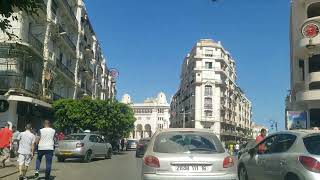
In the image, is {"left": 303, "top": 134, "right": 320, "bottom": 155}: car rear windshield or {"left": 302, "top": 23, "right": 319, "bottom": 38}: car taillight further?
{"left": 302, "top": 23, "right": 319, "bottom": 38}: car taillight

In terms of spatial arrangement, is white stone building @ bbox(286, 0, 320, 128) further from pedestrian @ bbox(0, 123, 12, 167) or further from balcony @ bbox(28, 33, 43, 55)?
pedestrian @ bbox(0, 123, 12, 167)

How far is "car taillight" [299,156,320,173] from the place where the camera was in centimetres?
891

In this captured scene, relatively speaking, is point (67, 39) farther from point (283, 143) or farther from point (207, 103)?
point (207, 103)

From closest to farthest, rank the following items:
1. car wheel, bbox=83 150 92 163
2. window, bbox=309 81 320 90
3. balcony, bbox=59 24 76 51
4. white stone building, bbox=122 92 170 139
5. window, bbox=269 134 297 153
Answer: window, bbox=269 134 297 153
car wheel, bbox=83 150 92 163
balcony, bbox=59 24 76 51
window, bbox=309 81 320 90
white stone building, bbox=122 92 170 139

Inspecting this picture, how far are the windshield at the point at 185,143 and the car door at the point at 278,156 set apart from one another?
1.22m

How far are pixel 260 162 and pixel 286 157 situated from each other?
1445mm

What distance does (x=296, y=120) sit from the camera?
1804 inches

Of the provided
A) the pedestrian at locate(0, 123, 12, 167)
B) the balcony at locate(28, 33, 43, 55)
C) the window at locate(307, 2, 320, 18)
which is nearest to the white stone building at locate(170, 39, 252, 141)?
the window at locate(307, 2, 320, 18)

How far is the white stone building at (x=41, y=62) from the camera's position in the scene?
34438 millimetres

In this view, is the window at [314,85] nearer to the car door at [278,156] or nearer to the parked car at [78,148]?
the parked car at [78,148]

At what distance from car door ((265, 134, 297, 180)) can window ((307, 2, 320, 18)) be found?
41.5 meters

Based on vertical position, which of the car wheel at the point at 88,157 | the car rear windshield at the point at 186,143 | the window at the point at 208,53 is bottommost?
the car wheel at the point at 88,157

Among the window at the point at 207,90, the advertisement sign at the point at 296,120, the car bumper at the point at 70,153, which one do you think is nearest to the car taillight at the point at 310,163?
the car bumper at the point at 70,153

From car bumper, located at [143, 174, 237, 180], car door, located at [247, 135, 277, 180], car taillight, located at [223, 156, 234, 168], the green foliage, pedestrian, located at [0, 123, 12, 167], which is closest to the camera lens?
car bumper, located at [143, 174, 237, 180]
